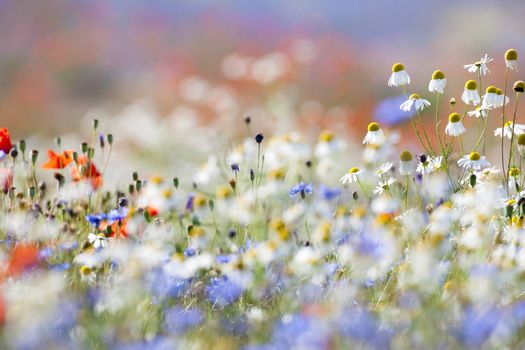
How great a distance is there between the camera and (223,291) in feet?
9.05

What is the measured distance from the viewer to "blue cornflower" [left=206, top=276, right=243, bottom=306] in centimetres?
273

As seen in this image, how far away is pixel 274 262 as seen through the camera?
9.41ft

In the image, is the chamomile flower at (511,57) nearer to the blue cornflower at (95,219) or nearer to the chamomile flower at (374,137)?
the chamomile flower at (374,137)

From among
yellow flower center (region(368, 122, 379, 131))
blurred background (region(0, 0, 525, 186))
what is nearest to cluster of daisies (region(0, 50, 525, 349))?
yellow flower center (region(368, 122, 379, 131))

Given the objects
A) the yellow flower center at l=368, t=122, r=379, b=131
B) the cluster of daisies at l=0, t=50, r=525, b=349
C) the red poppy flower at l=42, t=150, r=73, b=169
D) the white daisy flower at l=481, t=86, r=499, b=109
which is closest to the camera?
the cluster of daisies at l=0, t=50, r=525, b=349

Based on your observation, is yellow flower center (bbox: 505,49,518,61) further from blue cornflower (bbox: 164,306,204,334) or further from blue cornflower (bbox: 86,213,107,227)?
blue cornflower (bbox: 86,213,107,227)

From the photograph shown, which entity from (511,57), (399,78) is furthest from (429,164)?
(511,57)

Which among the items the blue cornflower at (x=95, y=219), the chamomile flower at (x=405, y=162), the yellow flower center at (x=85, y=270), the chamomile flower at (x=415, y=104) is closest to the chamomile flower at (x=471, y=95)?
the chamomile flower at (x=415, y=104)

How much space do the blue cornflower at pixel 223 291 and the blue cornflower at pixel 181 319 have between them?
3.0 inches

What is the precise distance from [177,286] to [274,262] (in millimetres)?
322

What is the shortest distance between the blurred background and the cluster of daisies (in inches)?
136

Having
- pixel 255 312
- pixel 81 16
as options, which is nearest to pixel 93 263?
pixel 255 312

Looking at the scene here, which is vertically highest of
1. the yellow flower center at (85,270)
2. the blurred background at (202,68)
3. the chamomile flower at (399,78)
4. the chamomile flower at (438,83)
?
the blurred background at (202,68)

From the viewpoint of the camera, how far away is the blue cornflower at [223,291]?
107 inches
